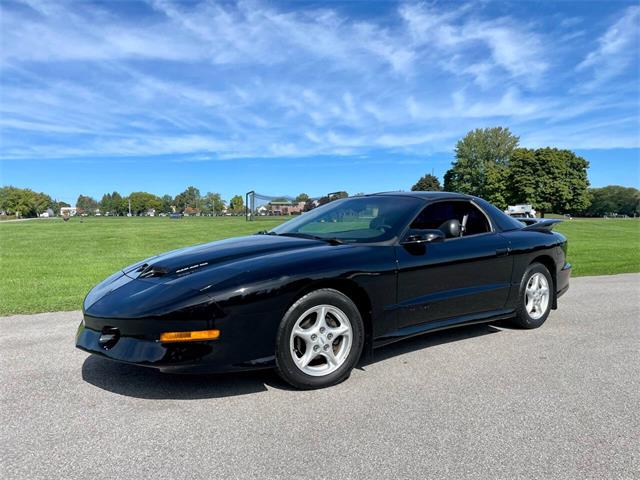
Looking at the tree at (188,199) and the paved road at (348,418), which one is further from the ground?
the tree at (188,199)

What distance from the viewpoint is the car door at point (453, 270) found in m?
3.92

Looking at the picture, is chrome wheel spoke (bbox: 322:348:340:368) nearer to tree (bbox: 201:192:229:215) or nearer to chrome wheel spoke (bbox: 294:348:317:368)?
chrome wheel spoke (bbox: 294:348:317:368)

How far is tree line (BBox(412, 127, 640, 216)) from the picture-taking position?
6475cm

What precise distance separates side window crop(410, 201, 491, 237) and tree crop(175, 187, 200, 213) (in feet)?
583

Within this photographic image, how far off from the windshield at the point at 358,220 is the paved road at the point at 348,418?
3.47ft

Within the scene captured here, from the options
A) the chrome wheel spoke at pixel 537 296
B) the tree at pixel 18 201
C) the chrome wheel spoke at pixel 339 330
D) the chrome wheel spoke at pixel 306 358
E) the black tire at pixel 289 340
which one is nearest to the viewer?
the black tire at pixel 289 340

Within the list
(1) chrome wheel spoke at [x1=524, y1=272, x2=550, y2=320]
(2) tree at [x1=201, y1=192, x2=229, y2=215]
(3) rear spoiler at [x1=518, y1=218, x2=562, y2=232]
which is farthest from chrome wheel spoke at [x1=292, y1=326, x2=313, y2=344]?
(2) tree at [x1=201, y1=192, x2=229, y2=215]

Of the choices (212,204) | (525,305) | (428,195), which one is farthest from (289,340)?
(212,204)

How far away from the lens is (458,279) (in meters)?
4.26

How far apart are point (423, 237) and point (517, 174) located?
230 feet

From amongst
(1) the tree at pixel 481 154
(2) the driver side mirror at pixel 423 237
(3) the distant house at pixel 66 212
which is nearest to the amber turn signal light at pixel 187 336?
(2) the driver side mirror at pixel 423 237

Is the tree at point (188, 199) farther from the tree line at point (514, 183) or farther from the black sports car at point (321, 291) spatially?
the black sports car at point (321, 291)

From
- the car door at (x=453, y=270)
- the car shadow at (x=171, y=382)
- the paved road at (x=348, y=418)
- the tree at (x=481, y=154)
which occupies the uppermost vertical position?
the tree at (x=481, y=154)

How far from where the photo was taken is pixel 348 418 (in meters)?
2.96
